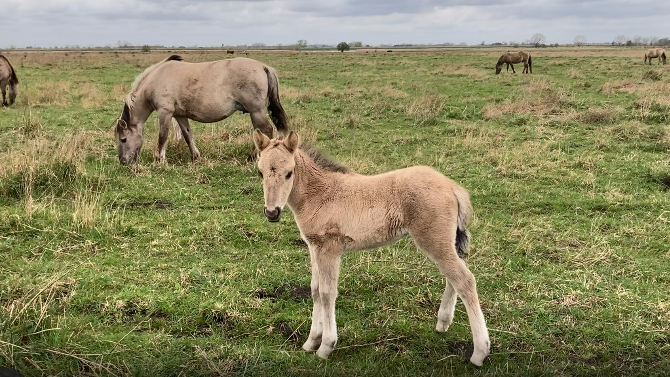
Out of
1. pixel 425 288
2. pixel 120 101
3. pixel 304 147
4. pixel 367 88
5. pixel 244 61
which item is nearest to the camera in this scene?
pixel 304 147

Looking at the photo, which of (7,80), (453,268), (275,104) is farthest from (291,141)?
(7,80)

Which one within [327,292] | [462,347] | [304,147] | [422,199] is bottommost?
[462,347]

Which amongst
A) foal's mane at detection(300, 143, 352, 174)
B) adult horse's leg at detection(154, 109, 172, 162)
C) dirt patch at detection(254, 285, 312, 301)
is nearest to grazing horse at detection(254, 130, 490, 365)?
foal's mane at detection(300, 143, 352, 174)

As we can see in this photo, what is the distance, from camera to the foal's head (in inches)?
151

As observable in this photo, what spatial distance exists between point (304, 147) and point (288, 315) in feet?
5.26

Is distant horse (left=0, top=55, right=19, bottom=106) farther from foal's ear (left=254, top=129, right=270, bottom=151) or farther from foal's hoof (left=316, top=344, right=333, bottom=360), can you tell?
foal's hoof (left=316, top=344, right=333, bottom=360)

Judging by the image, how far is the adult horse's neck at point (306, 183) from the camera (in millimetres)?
4227

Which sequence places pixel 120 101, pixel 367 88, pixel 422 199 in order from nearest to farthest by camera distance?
pixel 422 199
pixel 120 101
pixel 367 88

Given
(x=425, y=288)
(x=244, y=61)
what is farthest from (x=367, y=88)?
(x=425, y=288)

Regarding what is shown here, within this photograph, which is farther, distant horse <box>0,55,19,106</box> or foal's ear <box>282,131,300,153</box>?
distant horse <box>0,55,19,106</box>

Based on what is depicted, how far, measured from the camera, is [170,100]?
9.95 meters

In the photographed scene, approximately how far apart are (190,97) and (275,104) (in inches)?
70.5

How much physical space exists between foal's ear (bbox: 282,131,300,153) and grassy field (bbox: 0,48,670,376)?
164cm

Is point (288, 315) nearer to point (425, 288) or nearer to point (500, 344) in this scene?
point (425, 288)
